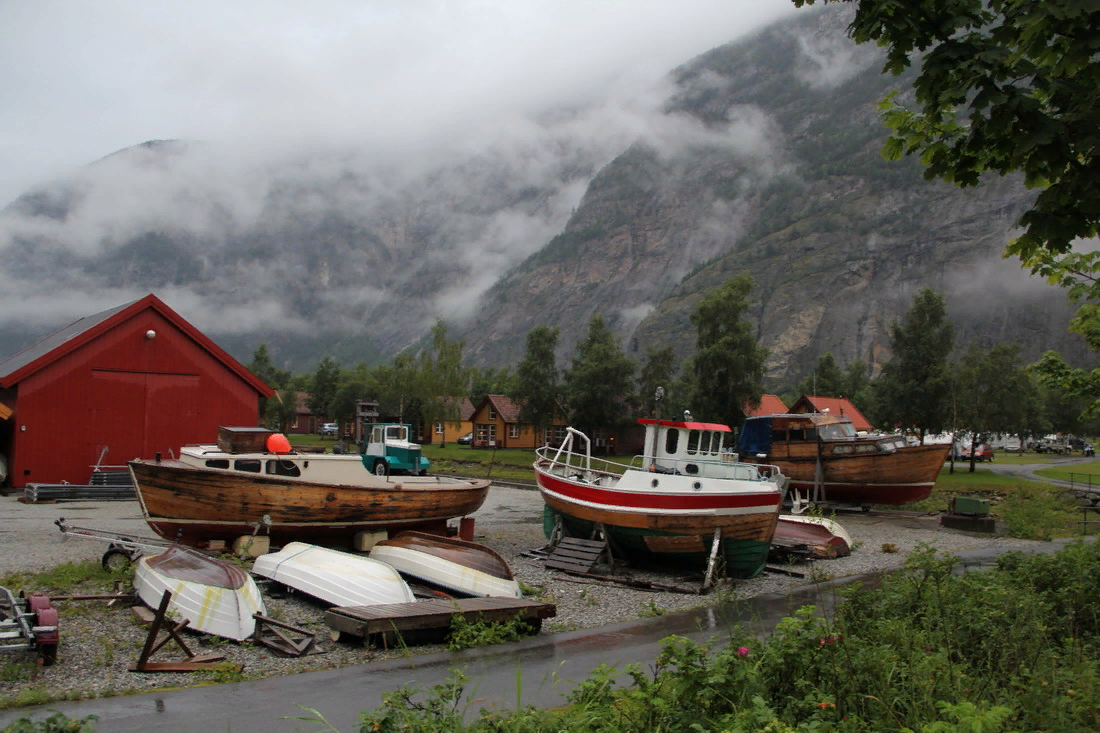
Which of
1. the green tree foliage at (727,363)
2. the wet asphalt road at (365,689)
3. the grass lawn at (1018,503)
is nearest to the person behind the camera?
the wet asphalt road at (365,689)

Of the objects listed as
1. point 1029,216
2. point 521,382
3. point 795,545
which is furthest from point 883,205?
point 1029,216

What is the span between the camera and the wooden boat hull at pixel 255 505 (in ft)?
48.2

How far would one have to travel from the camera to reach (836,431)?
32.8 metres

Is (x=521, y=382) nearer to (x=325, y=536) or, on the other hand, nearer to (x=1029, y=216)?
(x=325, y=536)

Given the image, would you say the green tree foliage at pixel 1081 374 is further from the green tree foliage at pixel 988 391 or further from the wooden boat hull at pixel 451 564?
the green tree foliage at pixel 988 391

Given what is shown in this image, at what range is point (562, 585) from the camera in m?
14.7

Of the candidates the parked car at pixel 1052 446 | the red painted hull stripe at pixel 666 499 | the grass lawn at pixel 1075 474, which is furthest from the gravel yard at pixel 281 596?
the parked car at pixel 1052 446

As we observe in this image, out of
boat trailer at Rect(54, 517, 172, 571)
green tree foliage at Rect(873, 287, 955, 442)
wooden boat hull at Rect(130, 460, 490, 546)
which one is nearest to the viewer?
boat trailer at Rect(54, 517, 172, 571)

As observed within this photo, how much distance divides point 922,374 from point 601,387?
24.1 metres

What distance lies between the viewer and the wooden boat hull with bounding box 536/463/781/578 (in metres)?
15.2

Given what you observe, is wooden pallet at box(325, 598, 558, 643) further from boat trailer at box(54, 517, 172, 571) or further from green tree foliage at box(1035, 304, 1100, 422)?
green tree foliage at box(1035, 304, 1100, 422)

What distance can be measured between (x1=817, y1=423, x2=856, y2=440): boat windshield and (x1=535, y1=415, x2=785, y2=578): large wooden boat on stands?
15.8 metres

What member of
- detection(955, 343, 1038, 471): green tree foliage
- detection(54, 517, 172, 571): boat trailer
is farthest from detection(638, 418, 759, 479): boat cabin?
detection(955, 343, 1038, 471): green tree foliage

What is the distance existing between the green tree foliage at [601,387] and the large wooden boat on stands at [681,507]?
43473 mm
